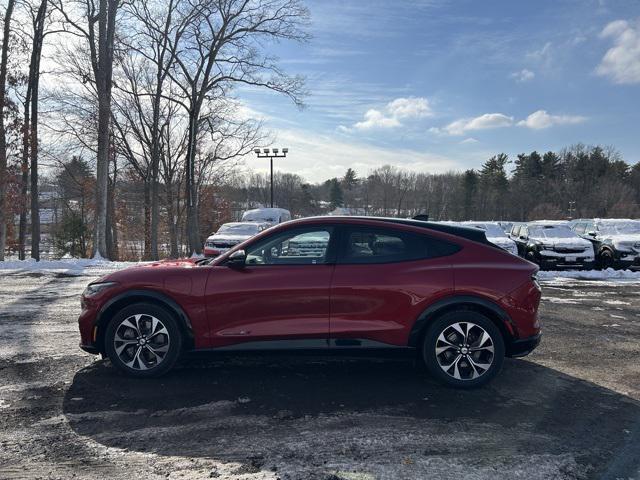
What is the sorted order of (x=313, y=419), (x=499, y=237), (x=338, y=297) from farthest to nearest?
(x=499, y=237) → (x=338, y=297) → (x=313, y=419)

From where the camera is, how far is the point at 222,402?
4.10m

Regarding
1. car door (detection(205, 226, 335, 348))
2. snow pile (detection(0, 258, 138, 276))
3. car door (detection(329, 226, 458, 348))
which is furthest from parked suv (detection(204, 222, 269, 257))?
car door (detection(329, 226, 458, 348))

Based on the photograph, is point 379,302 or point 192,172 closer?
point 379,302

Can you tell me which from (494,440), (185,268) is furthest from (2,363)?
(494,440)

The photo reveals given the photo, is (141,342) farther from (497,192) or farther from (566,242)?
(497,192)

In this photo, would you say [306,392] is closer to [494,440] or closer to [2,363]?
[494,440]

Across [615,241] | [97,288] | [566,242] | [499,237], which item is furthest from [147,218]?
[97,288]

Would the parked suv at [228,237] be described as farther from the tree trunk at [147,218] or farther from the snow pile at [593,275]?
the tree trunk at [147,218]

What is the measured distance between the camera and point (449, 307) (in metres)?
4.50

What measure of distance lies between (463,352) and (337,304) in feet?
4.35

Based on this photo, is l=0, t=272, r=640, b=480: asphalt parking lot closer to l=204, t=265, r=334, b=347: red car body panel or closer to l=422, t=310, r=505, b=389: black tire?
l=422, t=310, r=505, b=389: black tire

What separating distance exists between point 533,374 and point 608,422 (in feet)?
3.89

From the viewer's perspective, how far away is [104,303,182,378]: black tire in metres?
4.55

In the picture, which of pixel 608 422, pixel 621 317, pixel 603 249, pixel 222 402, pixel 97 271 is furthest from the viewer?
pixel 603 249
